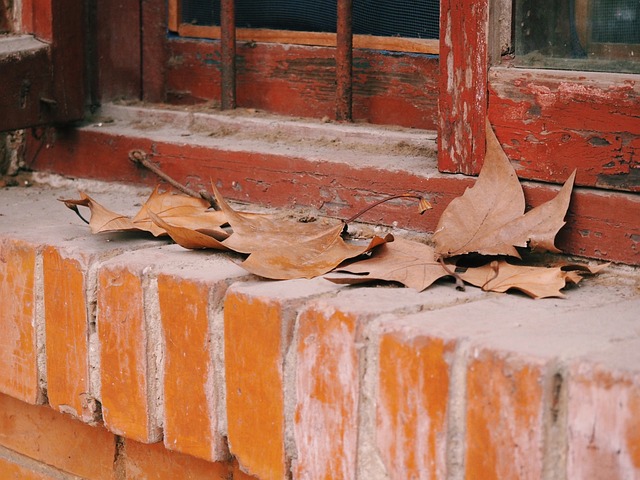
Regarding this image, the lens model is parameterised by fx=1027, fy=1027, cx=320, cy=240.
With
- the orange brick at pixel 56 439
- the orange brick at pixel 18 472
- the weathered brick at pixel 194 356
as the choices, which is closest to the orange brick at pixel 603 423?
the weathered brick at pixel 194 356

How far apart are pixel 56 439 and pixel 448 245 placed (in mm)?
782

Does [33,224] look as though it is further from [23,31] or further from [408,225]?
[408,225]

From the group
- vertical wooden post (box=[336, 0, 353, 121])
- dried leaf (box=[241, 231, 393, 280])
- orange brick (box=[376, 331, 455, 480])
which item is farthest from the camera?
vertical wooden post (box=[336, 0, 353, 121])

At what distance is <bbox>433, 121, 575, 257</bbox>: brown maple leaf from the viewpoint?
1396 millimetres

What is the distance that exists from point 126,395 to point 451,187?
57cm

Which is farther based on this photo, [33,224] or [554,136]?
[33,224]

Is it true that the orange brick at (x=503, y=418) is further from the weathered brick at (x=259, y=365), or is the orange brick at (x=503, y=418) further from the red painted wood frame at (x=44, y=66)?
the red painted wood frame at (x=44, y=66)

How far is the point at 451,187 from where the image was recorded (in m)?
1.55

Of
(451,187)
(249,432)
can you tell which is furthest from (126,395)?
(451,187)

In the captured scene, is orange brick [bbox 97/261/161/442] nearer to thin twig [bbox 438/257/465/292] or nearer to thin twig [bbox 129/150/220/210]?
thin twig [bbox 129/150/220/210]

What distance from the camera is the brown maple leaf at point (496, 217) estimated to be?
1.40 m

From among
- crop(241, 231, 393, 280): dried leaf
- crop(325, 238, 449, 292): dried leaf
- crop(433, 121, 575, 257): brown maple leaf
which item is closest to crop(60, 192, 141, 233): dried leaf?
crop(241, 231, 393, 280): dried leaf

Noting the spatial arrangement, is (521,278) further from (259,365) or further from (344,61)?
(344,61)

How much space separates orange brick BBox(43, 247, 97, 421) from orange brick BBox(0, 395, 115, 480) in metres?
0.13
